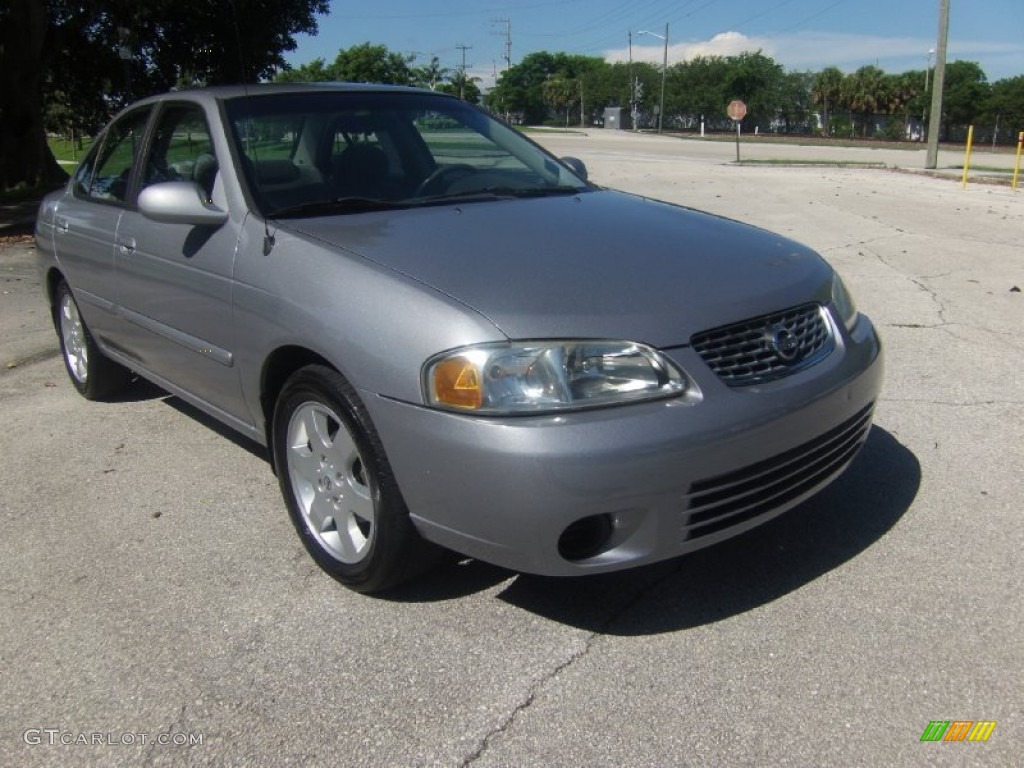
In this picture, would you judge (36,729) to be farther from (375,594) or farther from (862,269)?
(862,269)

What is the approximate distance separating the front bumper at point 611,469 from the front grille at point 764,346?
0.05 metres

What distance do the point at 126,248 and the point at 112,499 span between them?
1.12 metres

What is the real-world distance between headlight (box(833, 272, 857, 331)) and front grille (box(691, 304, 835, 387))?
26cm

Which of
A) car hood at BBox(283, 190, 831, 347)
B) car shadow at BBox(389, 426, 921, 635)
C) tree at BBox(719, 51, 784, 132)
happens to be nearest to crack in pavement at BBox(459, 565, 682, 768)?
car shadow at BBox(389, 426, 921, 635)

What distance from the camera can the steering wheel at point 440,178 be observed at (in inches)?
146

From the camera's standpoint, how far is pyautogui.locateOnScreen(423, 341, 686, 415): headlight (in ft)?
8.16

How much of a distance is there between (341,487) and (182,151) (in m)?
1.90

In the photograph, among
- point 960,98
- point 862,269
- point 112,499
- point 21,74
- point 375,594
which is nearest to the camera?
point 375,594

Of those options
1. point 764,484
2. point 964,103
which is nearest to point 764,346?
point 764,484

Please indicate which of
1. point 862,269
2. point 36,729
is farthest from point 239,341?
point 862,269

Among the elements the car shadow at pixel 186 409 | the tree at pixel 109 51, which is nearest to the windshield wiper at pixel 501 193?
the car shadow at pixel 186 409

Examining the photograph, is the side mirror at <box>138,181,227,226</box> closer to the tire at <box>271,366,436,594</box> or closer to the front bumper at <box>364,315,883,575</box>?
the tire at <box>271,366,436,594</box>

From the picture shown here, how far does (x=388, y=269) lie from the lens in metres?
2.79

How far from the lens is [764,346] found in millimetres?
2799
